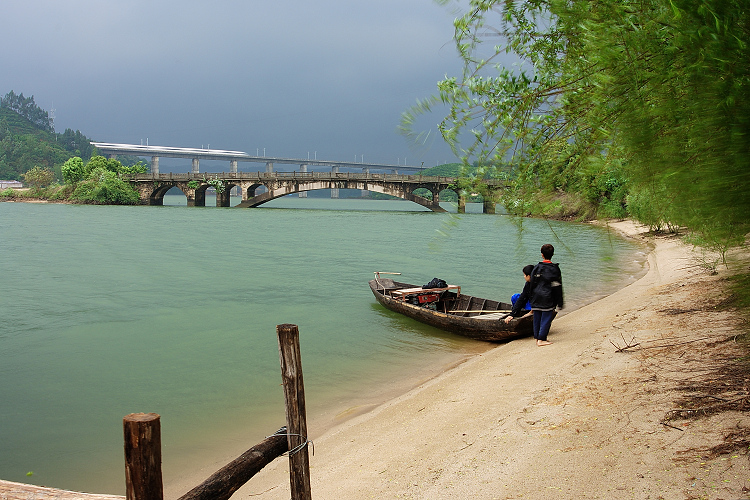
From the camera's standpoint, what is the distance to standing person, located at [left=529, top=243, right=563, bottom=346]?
906 centimetres

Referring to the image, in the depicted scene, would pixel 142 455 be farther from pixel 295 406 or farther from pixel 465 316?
pixel 465 316

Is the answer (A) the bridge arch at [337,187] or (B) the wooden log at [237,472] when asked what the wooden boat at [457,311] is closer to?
(B) the wooden log at [237,472]

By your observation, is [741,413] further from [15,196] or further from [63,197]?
[15,196]

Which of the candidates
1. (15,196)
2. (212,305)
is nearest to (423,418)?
(212,305)

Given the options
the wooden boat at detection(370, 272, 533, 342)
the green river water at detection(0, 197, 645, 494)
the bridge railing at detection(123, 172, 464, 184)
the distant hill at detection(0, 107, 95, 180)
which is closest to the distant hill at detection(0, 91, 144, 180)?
the distant hill at detection(0, 107, 95, 180)

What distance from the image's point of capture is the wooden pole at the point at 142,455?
2.96 meters

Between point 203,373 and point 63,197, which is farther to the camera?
point 63,197

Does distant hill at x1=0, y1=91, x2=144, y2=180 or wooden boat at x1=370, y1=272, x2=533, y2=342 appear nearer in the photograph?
wooden boat at x1=370, y1=272, x2=533, y2=342

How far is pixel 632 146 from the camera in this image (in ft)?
11.6

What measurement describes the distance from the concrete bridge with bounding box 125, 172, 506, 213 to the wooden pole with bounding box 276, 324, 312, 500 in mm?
66189

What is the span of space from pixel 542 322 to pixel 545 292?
0.76 metres

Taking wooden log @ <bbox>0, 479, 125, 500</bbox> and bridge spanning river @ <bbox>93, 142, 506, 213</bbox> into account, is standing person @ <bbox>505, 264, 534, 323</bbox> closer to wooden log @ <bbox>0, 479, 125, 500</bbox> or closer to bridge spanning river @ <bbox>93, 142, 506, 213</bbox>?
wooden log @ <bbox>0, 479, 125, 500</bbox>

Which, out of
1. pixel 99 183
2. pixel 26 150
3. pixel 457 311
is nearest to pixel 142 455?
pixel 457 311

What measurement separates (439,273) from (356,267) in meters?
3.94
